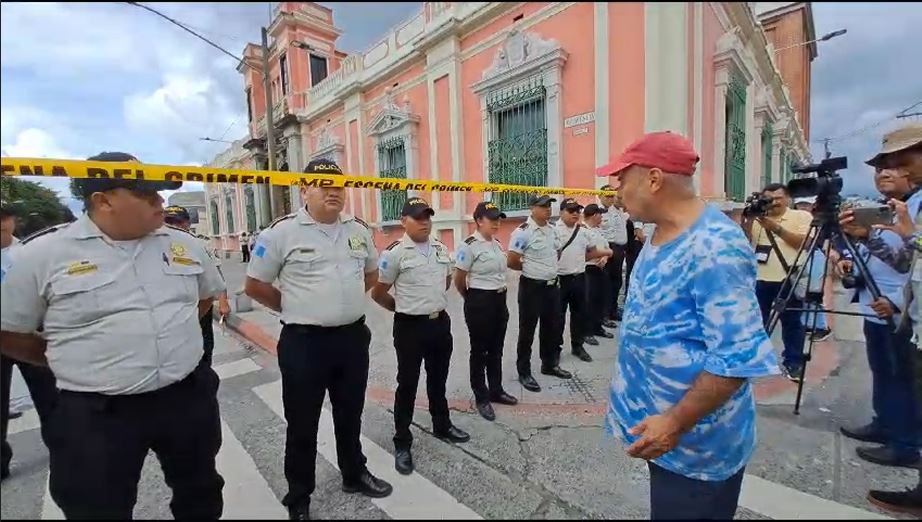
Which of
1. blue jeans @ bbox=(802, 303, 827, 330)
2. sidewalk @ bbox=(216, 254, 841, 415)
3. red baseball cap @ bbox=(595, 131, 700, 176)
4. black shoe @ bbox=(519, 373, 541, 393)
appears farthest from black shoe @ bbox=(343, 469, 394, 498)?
blue jeans @ bbox=(802, 303, 827, 330)

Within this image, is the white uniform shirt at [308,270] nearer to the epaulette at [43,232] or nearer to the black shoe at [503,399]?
the epaulette at [43,232]

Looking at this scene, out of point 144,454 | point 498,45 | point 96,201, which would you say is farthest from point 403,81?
point 144,454

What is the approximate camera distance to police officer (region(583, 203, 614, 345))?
425 centimetres

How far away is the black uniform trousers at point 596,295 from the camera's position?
4469mm

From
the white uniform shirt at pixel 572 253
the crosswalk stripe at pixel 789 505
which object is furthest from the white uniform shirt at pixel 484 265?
the crosswalk stripe at pixel 789 505

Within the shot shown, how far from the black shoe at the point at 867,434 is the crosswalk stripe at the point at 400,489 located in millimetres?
2364

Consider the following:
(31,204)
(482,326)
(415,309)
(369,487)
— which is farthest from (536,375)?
(31,204)

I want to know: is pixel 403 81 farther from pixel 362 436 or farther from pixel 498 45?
pixel 362 436

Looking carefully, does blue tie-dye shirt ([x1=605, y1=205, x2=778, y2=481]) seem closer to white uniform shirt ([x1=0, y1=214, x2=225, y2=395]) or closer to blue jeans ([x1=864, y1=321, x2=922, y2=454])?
white uniform shirt ([x1=0, y1=214, x2=225, y2=395])

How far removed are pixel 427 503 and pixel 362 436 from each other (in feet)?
3.47

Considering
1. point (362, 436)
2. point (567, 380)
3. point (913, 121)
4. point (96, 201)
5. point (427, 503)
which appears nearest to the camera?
point (96, 201)

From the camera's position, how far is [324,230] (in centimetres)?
193

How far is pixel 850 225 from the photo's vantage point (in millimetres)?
1711

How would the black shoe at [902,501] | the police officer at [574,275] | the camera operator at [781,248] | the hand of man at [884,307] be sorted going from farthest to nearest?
the police officer at [574,275] → the hand of man at [884,307] → the black shoe at [902,501] → the camera operator at [781,248]
